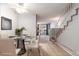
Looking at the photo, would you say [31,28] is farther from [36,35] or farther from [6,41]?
[6,41]

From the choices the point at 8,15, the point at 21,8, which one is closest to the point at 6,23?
the point at 8,15

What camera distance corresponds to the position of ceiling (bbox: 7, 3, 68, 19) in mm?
2170

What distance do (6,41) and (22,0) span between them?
816mm

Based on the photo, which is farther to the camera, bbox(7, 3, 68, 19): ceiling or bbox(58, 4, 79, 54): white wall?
bbox(58, 4, 79, 54): white wall

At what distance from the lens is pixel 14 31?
2.22 m

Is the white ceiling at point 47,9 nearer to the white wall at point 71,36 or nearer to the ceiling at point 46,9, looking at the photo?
the ceiling at point 46,9

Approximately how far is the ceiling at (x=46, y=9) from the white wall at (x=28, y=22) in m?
0.13

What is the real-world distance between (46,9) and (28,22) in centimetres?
46

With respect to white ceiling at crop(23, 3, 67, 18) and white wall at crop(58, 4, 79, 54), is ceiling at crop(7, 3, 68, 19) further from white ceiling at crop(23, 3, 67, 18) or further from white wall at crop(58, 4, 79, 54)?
white wall at crop(58, 4, 79, 54)

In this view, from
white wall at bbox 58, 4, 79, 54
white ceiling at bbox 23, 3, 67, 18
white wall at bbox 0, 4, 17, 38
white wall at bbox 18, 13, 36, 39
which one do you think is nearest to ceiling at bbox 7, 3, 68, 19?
white ceiling at bbox 23, 3, 67, 18

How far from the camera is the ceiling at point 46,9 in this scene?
217 cm

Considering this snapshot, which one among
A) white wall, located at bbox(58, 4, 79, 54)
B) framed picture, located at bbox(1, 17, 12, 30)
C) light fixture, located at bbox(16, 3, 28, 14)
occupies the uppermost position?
light fixture, located at bbox(16, 3, 28, 14)

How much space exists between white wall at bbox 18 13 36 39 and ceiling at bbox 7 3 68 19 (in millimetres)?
132

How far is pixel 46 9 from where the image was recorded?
236cm
